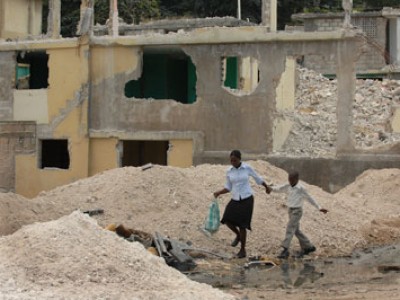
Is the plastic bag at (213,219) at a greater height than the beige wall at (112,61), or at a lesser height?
lesser

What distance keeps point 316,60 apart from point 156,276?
1217 inches

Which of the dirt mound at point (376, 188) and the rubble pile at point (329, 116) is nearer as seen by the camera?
the dirt mound at point (376, 188)

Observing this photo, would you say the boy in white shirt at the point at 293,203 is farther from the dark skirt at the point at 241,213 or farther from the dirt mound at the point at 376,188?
the dirt mound at the point at 376,188

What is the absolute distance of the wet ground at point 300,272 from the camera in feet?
38.3

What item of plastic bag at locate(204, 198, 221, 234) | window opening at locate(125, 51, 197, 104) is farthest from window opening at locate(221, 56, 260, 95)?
plastic bag at locate(204, 198, 221, 234)

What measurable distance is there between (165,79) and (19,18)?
26.8ft

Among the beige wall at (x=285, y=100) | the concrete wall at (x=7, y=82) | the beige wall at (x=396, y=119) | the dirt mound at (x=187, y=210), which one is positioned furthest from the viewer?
the beige wall at (x=396, y=119)

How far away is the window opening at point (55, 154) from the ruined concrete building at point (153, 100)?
0.03 meters

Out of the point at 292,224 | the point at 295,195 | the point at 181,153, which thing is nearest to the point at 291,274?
the point at 292,224

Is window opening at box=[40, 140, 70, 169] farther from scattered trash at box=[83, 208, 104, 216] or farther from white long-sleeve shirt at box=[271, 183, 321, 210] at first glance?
white long-sleeve shirt at box=[271, 183, 321, 210]

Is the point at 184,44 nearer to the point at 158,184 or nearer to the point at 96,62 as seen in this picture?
the point at 96,62

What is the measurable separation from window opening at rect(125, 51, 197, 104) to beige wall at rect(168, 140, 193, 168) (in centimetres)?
327

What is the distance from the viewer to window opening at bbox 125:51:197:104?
25719mm

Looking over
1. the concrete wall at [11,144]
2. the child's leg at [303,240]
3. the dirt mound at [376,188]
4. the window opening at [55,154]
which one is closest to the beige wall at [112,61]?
the concrete wall at [11,144]
